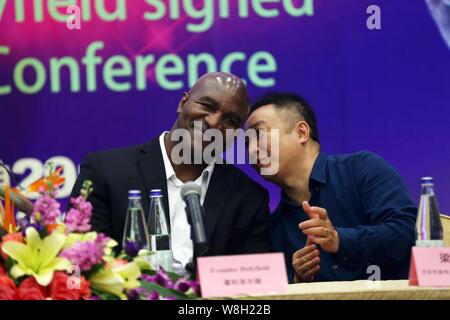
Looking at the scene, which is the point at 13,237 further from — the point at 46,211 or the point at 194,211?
the point at 194,211

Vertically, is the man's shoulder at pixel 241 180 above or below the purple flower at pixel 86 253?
above

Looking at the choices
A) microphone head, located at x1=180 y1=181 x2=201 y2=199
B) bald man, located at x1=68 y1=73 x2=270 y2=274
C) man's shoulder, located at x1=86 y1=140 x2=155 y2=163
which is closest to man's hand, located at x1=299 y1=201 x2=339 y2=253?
bald man, located at x1=68 y1=73 x2=270 y2=274

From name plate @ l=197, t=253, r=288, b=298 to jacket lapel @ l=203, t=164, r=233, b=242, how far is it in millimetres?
610

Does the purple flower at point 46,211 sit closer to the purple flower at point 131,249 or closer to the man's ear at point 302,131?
the purple flower at point 131,249

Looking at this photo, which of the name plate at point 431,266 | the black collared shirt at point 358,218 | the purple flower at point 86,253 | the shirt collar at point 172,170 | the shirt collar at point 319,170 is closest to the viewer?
the purple flower at point 86,253

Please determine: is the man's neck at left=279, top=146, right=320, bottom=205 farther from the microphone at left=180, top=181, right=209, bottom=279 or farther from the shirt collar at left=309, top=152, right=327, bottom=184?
the microphone at left=180, top=181, right=209, bottom=279

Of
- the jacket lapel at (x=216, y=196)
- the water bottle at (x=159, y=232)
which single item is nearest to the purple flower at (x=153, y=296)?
the water bottle at (x=159, y=232)

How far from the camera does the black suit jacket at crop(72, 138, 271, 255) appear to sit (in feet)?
8.03

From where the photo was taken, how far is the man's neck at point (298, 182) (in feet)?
8.87

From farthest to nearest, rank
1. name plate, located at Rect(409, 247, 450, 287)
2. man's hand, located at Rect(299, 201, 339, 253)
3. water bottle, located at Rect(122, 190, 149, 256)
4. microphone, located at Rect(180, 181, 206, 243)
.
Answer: man's hand, located at Rect(299, 201, 339, 253)
water bottle, located at Rect(122, 190, 149, 256)
name plate, located at Rect(409, 247, 450, 287)
microphone, located at Rect(180, 181, 206, 243)

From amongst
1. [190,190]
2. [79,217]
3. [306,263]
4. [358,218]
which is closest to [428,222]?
[306,263]

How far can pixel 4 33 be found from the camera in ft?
10.2

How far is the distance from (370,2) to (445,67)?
359mm
